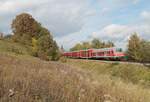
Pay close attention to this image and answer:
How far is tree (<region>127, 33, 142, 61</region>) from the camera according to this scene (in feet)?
194

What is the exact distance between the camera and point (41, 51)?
48.5 m

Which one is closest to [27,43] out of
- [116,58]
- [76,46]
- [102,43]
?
[116,58]

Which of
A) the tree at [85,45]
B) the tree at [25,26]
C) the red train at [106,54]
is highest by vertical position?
the tree at [25,26]

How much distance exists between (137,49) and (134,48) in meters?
2.33

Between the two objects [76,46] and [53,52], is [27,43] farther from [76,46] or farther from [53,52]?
[76,46]

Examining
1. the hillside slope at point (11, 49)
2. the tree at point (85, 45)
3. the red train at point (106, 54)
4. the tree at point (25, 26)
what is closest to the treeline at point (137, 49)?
the red train at point (106, 54)

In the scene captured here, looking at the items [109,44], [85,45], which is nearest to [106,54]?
[109,44]

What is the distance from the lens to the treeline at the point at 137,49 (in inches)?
2248

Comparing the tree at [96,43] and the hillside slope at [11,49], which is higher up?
the tree at [96,43]

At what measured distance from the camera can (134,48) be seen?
64938 millimetres

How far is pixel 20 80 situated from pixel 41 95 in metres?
0.96

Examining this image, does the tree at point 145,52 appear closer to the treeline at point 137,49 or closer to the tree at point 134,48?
the treeline at point 137,49

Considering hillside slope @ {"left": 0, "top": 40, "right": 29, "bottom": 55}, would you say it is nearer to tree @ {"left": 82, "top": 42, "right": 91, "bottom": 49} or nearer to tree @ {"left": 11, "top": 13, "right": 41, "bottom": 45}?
tree @ {"left": 11, "top": 13, "right": 41, "bottom": 45}

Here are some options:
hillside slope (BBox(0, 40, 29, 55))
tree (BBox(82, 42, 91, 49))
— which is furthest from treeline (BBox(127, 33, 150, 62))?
tree (BBox(82, 42, 91, 49))
